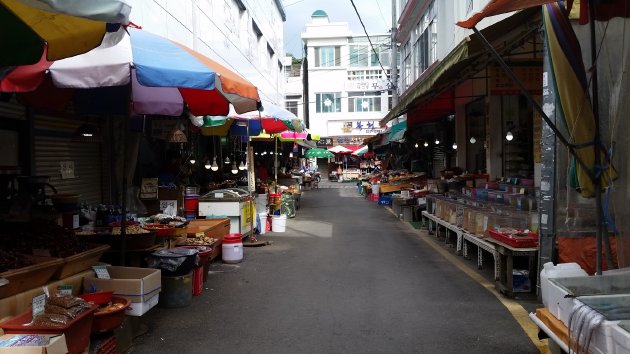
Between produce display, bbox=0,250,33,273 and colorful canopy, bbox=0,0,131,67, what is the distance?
175cm

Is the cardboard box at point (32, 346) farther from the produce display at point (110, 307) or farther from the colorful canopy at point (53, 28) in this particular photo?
the colorful canopy at point (53, 28)

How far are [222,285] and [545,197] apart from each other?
4.84m

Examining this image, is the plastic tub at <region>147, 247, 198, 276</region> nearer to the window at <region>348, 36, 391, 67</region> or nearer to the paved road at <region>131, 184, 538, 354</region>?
the paved road at <region>131, 184, 538, 354</region>

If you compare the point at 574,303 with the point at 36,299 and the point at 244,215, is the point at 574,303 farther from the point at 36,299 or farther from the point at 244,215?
the point at 244,215

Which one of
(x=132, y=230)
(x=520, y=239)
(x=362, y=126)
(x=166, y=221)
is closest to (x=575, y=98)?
(x=520, y=239)

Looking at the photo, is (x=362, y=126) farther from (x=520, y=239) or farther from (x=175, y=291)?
(x=175, y=291)

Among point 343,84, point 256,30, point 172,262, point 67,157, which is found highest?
point 343,84

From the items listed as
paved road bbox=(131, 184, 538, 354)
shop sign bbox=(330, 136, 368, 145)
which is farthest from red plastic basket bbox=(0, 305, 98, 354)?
shop sign bbox=(330, 136, 368, 145)

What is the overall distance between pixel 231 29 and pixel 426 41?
812 centimetres

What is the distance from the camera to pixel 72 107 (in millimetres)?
7891

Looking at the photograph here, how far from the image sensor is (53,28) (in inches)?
136

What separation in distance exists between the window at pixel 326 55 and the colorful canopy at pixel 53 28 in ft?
142

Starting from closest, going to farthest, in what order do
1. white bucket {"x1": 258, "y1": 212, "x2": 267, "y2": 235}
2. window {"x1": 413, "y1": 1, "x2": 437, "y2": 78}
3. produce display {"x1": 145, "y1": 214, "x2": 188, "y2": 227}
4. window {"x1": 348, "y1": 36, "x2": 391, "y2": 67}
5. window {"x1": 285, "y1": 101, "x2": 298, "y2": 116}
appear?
1. produce display {"x1": 145, "y1": 214, "x2": 188, "y2": 227}
2. white bucket {"x1": 258, "y1": 212, "x2": 267, "y2": 235}
3. window {"x1": 413, "y1": 1, "x2": 437, "y2": 78}
4. window {"x1": 348, "y1": 36, "x2": 391, "y2": 67}
5. window {"x1": 285, "y1": 101, "x2": 298, "y2": 116}

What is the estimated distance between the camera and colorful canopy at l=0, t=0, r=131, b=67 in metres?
2.95
